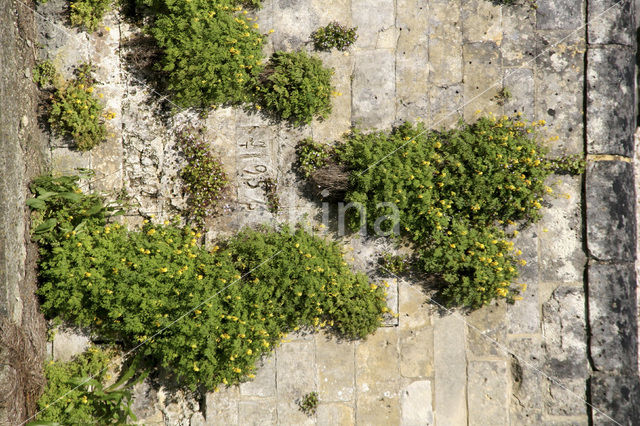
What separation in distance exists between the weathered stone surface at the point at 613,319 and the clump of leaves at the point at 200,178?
386 cm

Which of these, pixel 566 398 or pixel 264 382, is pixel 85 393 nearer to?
pixel 264 382

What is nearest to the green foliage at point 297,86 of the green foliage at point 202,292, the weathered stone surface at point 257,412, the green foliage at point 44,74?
the green foliage at point 202,292

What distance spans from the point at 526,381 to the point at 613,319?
1.04m

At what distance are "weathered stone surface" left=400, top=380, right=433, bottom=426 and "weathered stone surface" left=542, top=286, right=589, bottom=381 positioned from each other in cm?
121

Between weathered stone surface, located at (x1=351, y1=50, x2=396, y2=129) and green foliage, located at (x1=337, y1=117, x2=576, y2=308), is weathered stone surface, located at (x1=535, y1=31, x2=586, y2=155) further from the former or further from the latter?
weathered stone surface, located at (x1=351, y1=50, x2=396, y2=129)

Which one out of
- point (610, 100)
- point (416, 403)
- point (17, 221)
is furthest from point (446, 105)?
point (17, 221)

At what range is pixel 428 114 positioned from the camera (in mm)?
5402

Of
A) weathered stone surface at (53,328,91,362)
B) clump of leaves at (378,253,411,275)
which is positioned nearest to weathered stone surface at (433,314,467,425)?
clump of leaves at (378,253,411,275)

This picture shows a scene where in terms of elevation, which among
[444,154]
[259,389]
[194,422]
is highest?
[444,154]

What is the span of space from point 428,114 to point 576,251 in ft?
6.64

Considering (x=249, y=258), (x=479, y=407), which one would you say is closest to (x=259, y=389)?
(x=249, y=258)

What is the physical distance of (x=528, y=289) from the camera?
17.5 feet

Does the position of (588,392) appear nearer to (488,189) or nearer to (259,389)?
(488,189)

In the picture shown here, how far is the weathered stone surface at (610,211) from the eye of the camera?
5230mm
